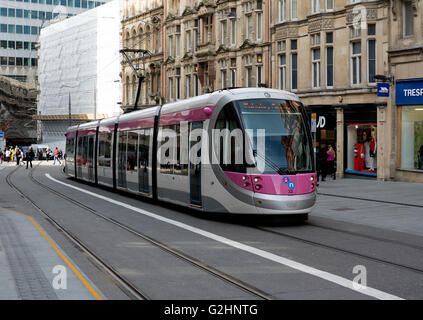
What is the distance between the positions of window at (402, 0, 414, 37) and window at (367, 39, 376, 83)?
6.10ft

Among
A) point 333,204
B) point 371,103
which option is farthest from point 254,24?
point 333,204

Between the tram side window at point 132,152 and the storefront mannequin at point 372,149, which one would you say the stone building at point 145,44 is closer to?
the storefront mannequin at point 372,149

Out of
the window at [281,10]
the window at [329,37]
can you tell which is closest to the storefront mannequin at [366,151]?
the window at [329,37]

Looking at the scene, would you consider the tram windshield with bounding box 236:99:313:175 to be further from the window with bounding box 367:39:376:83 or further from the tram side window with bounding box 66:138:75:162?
the tram side window with bounding box 66:138:75:162

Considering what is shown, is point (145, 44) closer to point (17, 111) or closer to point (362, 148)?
point (362, 148)

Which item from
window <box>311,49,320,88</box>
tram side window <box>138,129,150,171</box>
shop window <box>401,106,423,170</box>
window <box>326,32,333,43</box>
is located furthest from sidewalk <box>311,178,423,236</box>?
window <box>326,32,333,43</box>

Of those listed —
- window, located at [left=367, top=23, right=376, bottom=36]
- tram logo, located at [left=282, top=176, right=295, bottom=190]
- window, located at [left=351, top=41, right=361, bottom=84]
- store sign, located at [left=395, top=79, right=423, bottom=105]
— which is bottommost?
tram logo, located at [left=282, top=176, right=295, bottom=190]

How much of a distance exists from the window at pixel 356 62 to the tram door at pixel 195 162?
53.8 ft

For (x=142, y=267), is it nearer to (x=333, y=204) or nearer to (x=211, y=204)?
(x=211, y=204)

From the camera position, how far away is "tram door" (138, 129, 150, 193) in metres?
20.0

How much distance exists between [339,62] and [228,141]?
18636 millimetres

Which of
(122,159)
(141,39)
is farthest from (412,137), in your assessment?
(141,39)
